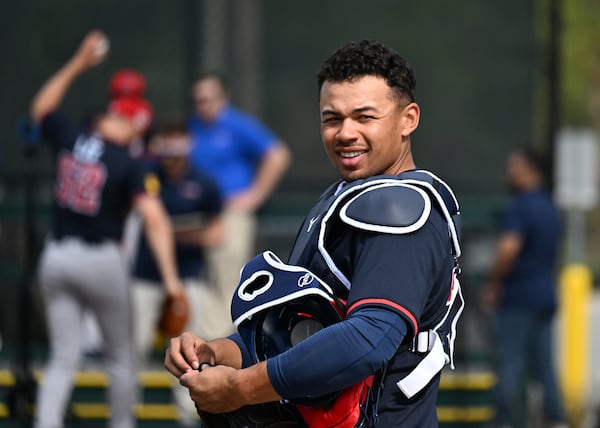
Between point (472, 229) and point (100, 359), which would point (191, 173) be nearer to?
point (100, 359)

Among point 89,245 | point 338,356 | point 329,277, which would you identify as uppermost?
point 329,277

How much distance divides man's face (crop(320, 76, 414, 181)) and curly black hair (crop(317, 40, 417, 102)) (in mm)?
17

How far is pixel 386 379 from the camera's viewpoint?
286 cm

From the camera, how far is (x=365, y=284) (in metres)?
2.70

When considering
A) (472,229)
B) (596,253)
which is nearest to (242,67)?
(472,229)

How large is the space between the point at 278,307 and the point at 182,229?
518 cm

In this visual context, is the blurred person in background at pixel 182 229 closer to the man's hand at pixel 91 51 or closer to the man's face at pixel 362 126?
the man's hand at pixel 91 51

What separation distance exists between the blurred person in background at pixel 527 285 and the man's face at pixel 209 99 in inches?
86.8

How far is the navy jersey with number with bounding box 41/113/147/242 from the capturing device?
6.69m

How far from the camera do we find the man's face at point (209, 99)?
27.8 feet

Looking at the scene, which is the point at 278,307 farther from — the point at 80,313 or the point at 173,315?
the point at 173,315

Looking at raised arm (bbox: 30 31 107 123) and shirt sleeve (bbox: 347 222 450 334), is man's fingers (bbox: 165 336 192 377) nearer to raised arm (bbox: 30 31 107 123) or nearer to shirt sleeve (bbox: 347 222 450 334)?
shirt sleeve (bbox: 347 222 450 334)

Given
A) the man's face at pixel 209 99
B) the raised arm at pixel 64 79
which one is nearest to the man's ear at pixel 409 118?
the raised arm at pixel 64 79

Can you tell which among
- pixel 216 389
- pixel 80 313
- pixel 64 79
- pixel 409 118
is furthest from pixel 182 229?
pixel 216 389
